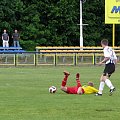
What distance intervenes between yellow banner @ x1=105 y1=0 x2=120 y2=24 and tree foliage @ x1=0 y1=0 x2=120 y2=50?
423 inches

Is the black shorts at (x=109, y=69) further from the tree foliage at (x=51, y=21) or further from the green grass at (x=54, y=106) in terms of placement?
the tree foliage at (x=51, y=21)

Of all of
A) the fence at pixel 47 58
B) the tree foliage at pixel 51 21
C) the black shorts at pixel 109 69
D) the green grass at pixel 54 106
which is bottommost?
the green grass at pixel 54 106

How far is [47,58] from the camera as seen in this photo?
1512 inches

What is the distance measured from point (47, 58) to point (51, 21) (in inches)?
757

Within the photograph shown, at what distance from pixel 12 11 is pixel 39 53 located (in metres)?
16.9

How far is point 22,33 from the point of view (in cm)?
5575

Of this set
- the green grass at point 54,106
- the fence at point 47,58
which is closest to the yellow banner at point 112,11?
the fence at point 47,58

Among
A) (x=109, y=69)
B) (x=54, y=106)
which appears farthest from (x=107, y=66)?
(x=54, y=106)

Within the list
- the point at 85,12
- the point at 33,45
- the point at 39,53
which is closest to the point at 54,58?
the point at 39,53

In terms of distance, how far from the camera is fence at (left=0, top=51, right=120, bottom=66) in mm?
38250

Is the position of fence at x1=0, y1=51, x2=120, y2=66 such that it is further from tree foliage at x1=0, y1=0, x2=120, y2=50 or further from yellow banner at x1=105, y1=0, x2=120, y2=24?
tree foliage at x1=0, y1=0, x2=120, y2=50

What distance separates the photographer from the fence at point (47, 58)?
38.2 meters

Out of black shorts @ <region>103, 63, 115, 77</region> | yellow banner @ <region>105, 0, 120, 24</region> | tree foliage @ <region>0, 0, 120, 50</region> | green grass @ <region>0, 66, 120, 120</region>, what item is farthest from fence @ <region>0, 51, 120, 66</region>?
black shorts @ <region>103, 63, 115, 77</region>

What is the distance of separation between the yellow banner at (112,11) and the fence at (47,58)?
5.35 metres
